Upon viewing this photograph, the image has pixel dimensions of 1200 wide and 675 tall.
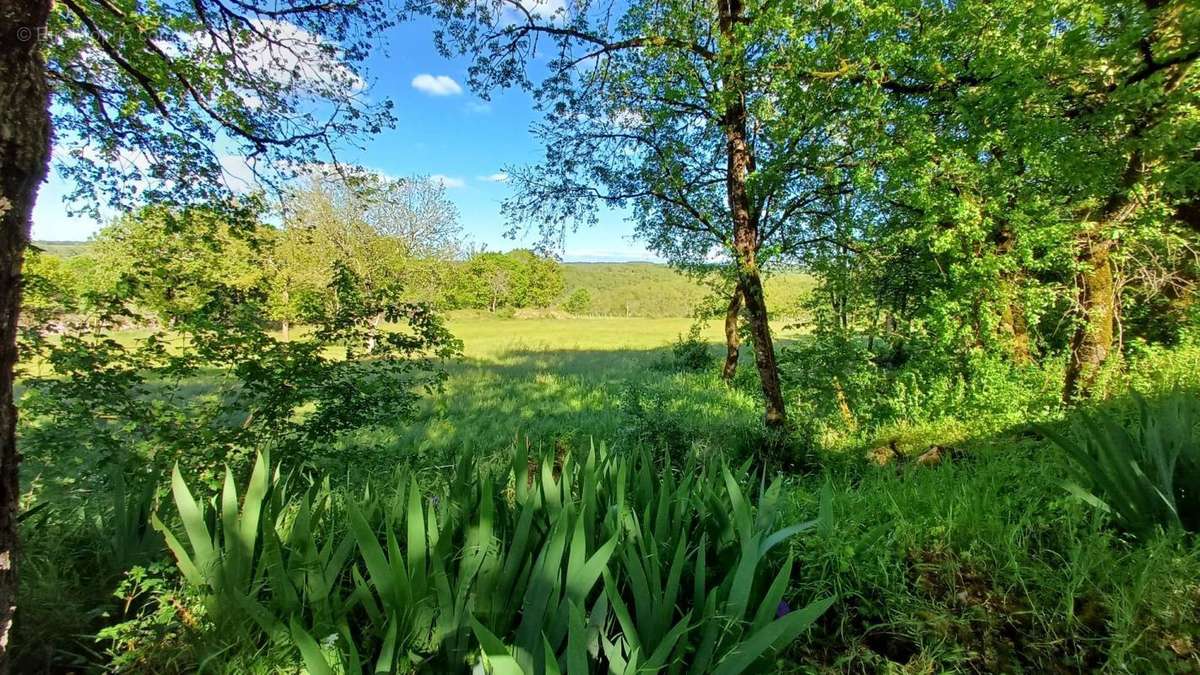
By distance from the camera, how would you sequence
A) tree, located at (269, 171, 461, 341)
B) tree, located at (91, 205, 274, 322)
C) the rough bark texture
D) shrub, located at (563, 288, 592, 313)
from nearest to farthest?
tree, located at (91, 205, 274, 322)
the rough bark texture
tree, located at (269, 171, 461, 341)
shrub, located at (563, 288, 592, 313)

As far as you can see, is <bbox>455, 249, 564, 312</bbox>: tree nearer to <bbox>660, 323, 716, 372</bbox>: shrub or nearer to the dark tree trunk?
<bbox>660, 323, 716, 372</bbox>: shrub

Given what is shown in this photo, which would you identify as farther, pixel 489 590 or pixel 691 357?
pixel 691 357

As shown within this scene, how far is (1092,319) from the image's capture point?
245 inches

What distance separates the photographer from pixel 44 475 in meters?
2.95

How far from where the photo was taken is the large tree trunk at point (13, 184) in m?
1.27

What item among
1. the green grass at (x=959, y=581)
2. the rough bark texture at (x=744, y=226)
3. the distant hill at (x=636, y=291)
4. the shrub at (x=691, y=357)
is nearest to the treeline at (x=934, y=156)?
the rough bark texture at (x=744, y=226)

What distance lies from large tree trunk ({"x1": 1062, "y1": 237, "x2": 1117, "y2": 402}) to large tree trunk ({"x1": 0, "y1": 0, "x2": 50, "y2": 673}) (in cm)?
912

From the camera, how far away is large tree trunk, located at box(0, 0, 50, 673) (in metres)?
1.27

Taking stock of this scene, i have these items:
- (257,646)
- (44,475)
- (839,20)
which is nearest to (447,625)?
(257,646)

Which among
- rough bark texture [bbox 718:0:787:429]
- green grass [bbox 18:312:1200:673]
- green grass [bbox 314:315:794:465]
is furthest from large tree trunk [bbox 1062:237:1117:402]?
green grass [bbox 314:315:794:465]

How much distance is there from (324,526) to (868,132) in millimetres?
5858

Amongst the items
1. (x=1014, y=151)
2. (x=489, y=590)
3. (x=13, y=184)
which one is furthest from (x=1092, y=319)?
(x=13, y=184)

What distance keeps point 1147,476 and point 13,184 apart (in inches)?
186

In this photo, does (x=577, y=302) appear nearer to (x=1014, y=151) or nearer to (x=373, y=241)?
(x=373, y=241)
